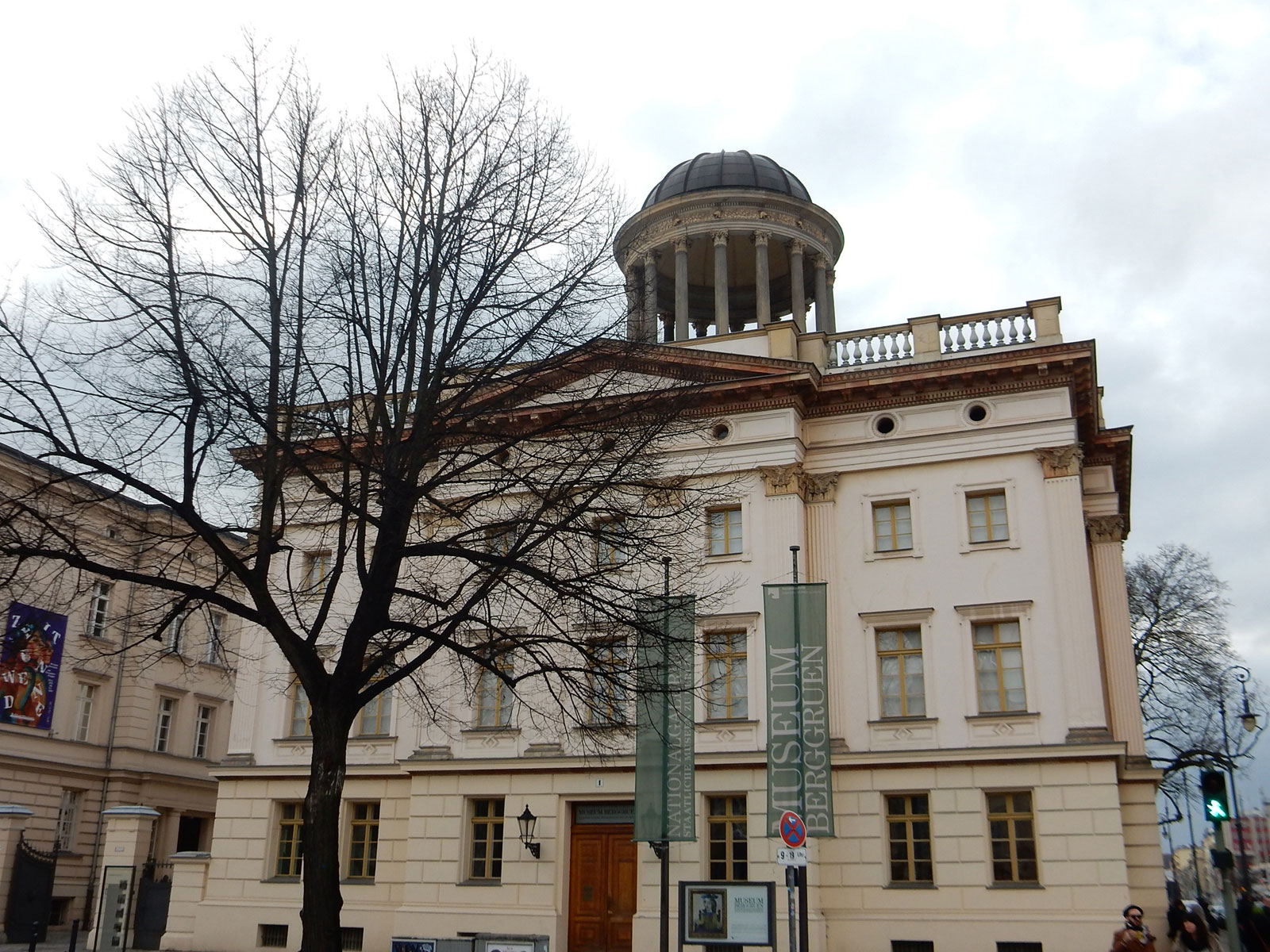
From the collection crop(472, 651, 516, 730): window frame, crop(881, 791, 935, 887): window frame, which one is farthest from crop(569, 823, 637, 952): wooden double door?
crop(881, 791, 935, 887): window frame

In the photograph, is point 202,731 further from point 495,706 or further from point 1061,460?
point 1061,460

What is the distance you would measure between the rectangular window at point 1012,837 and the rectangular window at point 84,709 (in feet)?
94.0

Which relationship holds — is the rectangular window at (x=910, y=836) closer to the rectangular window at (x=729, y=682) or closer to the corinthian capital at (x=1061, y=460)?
the rectangular window at (x=729, y=682)

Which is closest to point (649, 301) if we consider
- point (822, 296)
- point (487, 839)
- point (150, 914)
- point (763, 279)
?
point (763, 279)

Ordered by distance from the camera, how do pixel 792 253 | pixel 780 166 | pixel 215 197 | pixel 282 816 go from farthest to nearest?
1. pixel 780 166
2. pixel 792 253
3. pixel 282 816
4. pixel 215 197

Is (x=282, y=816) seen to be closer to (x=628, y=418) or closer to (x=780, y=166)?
(x=628, y=418)

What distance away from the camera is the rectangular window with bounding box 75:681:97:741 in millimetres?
38469

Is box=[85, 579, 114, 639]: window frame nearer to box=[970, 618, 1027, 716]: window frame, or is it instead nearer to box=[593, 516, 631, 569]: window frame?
box=[970, 618, 1027, 716]: window frame

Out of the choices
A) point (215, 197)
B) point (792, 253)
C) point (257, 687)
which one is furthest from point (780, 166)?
point (215, 197)

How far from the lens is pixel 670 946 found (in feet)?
82.1

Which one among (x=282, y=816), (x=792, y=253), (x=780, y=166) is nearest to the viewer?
(x=282, y=816)

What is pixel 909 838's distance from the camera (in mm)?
26047

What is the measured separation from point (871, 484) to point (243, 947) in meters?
19.1

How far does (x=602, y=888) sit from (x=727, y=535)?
348 inches
